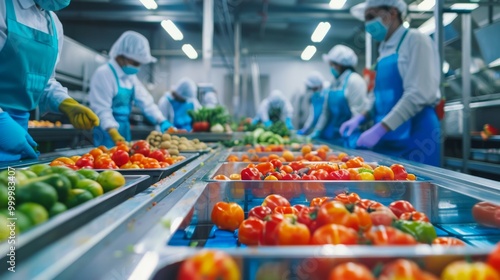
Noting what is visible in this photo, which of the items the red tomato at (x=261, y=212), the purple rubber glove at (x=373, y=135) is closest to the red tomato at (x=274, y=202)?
the red tomato at (x=261, y=212)

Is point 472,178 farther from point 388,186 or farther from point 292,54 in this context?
point 292,54

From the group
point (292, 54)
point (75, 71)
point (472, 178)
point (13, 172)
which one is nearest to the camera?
point (13, 172)

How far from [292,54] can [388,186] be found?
50.2 feet

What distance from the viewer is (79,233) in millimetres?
905

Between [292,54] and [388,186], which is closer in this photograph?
[388,186]

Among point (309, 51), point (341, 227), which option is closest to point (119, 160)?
point (341, 227)

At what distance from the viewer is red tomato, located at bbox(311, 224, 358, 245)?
3.01 feet

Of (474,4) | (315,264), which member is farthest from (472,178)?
(474,4)

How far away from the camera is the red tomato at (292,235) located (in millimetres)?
1003

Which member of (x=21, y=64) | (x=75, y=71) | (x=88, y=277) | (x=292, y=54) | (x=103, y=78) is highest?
(x=292, y=54)

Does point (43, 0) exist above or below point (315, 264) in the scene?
above

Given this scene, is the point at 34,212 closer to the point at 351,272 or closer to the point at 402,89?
the point at 351,272

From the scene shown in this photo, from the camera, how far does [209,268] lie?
0.67 metres

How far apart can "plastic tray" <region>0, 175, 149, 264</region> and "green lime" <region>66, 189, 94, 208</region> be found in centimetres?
6
